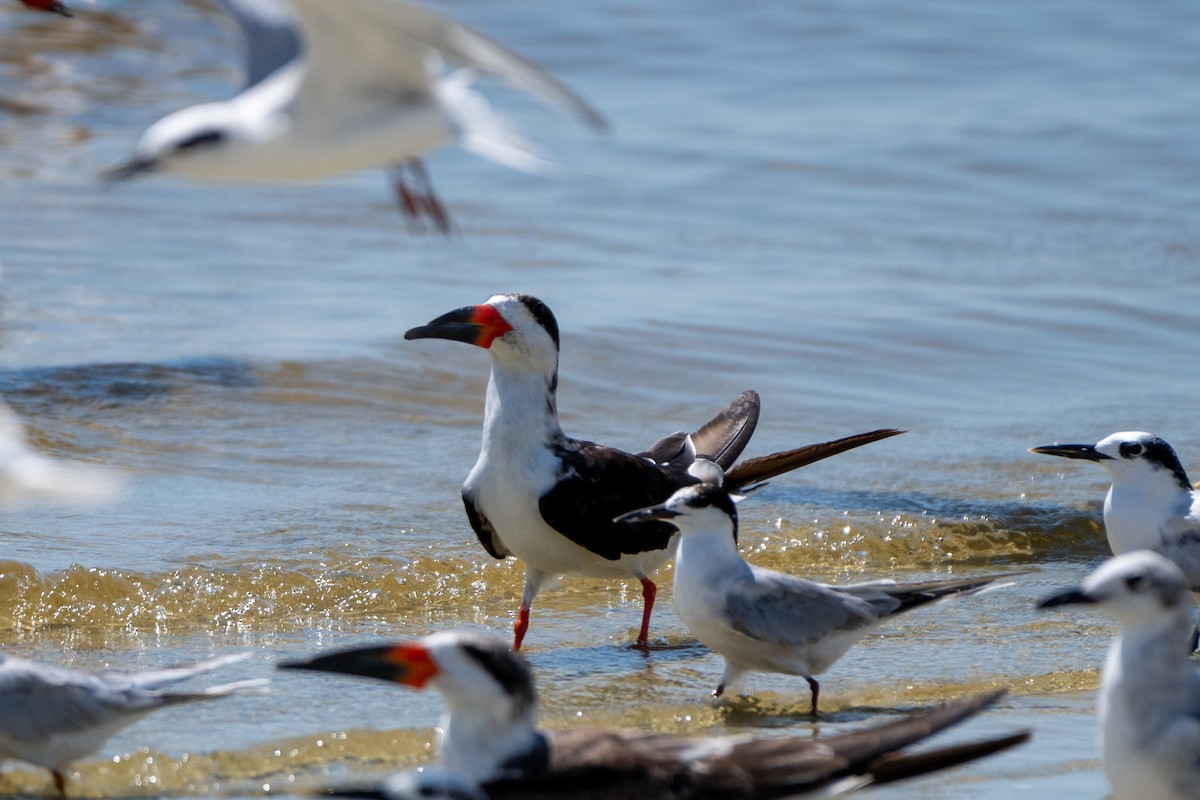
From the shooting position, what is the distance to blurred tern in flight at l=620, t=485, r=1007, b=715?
17.7 ft

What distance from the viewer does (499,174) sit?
15992 mm

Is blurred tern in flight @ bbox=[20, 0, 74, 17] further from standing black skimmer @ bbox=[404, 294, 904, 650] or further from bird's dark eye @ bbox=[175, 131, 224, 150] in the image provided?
standing black skimmer @ bbox=[404, 294, 904, 650]

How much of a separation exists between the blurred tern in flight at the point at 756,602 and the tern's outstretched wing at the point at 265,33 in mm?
3486

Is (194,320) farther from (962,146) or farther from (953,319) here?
(962,146)

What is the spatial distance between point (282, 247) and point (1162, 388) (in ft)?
21.5

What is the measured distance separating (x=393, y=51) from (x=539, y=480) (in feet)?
6.30

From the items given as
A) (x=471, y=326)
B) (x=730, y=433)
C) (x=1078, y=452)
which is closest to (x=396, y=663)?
(x=471, y=326)

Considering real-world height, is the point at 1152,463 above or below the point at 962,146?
below

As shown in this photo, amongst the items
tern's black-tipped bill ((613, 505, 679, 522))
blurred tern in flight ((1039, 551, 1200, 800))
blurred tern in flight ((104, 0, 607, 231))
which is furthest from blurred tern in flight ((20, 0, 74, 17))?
blurred tern in flight ((1039, 551, 1200, 800))

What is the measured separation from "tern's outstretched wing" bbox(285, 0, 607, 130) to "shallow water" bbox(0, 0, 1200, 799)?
1910mm

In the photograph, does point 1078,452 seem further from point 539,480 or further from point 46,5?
point 46,5

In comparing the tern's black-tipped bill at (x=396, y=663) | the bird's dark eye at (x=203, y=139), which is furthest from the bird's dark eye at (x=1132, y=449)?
the bird's dark eye at (x=203, y=139)

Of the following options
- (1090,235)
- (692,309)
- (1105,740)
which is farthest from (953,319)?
(1105,740)

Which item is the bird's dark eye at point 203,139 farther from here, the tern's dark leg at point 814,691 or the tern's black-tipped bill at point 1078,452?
the tern's black-tipped bill at point 1078,452
